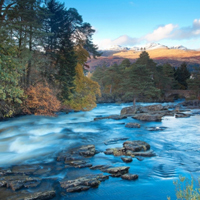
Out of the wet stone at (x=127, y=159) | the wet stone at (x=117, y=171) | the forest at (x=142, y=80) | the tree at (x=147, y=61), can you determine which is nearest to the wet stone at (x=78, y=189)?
the wet stone at (x=117, y=171)

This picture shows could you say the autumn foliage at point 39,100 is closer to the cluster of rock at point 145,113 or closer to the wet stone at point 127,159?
the cluster of rock at point 145,113

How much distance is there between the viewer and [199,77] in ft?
155

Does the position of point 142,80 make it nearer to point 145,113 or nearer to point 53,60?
point 145,113

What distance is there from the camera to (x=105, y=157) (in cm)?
1016

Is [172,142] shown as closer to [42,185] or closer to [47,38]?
[42,185]

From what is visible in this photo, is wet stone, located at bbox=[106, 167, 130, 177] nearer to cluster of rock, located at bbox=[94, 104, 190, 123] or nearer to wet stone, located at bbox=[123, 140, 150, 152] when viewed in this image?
wet stone, located at bbox=[123, 140, 150, 152]

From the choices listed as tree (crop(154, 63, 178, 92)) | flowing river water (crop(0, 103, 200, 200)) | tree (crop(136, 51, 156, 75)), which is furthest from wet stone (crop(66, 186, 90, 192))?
tree (crop(154, 63, 178, 92))

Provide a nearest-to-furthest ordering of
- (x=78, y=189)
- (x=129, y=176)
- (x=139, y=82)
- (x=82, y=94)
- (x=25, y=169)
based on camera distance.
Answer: (x=78, y=189)
(x=129, y=176)
(x=25, y=169)
(x=82, y=94)
(x=139, y=82)

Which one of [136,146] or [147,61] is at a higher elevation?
[147,61]

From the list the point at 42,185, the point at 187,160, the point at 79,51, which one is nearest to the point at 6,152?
the point at 42,185

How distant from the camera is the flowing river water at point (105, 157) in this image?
6864mm

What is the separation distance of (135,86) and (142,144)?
28935 mm

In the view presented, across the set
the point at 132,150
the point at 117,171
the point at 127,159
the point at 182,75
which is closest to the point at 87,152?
the point at 127,159

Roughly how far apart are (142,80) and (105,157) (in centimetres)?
3289
